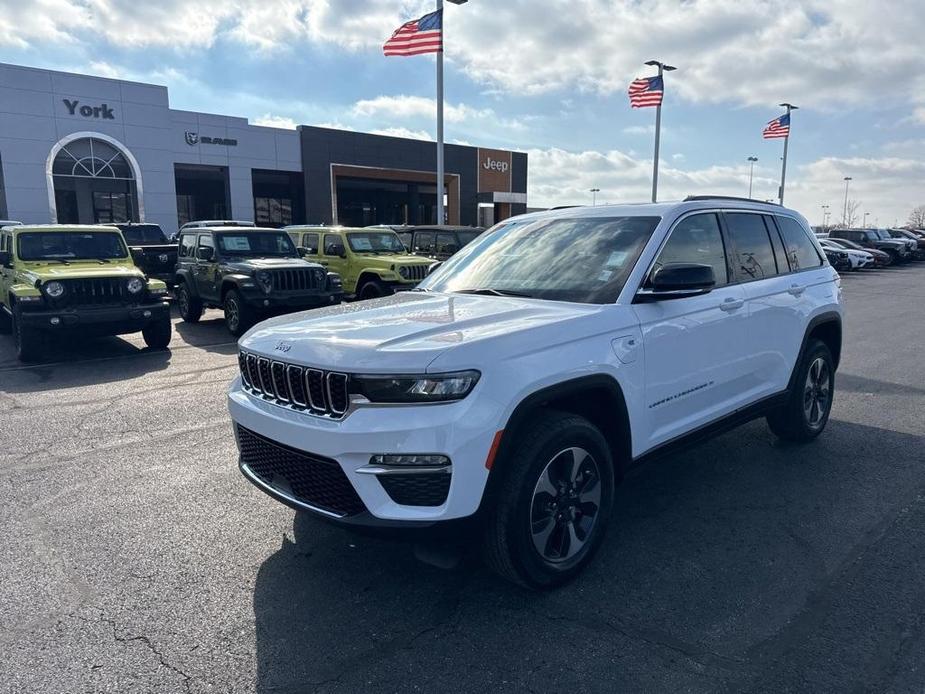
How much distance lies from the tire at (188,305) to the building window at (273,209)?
33.1 metres

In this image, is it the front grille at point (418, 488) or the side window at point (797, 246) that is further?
the side window at point (797, 246)

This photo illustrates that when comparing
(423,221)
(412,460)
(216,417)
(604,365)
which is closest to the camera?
(412,460)

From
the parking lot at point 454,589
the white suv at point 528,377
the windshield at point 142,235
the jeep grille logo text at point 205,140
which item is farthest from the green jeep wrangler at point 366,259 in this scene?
the jeep grille logo text at point 205,140

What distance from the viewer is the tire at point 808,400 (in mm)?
5180

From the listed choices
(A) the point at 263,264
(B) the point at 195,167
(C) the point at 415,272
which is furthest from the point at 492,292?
(B) the point at 195,167

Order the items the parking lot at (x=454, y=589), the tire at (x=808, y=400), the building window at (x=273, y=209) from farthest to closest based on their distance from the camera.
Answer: the building window at (x=273, y=209)
the tire at (x=808, y=400)
the parking lot at (x=454, y=589)

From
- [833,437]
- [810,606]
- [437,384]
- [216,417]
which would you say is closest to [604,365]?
[437,384]

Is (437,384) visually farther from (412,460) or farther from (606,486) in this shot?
(606,486)

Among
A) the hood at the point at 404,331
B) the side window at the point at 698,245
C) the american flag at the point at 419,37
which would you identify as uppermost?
the american flag at the point at 419,37

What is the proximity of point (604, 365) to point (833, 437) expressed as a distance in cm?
338

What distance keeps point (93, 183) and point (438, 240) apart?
80.2ft

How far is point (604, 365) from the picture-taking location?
3.33m

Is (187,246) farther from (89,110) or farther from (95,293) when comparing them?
(89,110)

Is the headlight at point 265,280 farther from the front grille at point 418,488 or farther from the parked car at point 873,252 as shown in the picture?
the parked car at point 873,252
